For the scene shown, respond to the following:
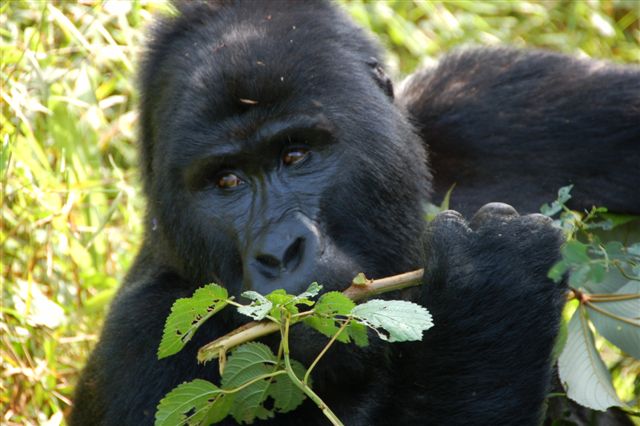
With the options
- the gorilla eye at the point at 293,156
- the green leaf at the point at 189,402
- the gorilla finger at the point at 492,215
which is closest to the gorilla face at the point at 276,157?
the gorilla eye at the point at 293,156

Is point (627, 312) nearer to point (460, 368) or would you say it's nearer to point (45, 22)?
point (460, 368)

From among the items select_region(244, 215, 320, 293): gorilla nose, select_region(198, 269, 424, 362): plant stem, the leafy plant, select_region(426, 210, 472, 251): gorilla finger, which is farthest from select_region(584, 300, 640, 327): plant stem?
select_region(244, 215, 320, 293): gorilla nose

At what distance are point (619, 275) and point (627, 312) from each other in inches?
5.8

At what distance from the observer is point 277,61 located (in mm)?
3338

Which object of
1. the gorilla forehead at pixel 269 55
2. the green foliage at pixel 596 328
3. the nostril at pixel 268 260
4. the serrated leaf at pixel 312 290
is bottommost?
the green foliage at pixel 596 328

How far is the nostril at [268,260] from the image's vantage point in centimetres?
291

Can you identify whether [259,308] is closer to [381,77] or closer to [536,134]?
[381,77]

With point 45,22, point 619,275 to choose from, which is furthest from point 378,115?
point 45,22

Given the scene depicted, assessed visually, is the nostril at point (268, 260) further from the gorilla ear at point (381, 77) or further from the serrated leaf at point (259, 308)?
the gorilla ear at point (381, 77)

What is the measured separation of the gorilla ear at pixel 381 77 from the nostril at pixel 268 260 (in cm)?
105

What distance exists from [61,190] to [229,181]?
139 centimetres

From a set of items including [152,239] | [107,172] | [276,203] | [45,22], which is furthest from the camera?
[107,172]

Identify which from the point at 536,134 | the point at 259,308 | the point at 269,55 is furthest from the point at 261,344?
the point at 536,134

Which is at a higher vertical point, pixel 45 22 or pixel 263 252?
pixel 263 252
